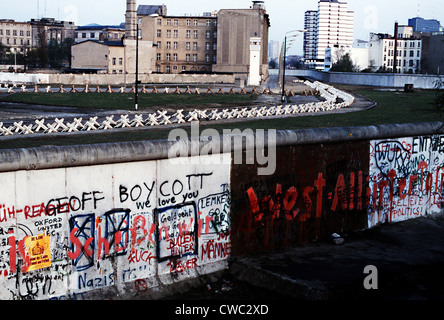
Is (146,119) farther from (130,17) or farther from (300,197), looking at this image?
(130,17)

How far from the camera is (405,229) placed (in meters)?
12.9

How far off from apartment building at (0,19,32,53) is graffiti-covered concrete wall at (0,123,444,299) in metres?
191

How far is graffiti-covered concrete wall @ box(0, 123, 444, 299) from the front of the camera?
780 cm

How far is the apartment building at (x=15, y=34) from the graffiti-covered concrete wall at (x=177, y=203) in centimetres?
19124

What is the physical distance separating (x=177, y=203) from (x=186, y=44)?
129198 mm

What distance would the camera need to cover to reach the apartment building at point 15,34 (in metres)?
189

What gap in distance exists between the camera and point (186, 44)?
135 metres

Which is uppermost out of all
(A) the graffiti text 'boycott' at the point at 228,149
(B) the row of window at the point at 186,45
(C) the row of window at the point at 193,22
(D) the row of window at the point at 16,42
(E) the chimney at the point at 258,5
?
(E) the chimney at the point at 258,5

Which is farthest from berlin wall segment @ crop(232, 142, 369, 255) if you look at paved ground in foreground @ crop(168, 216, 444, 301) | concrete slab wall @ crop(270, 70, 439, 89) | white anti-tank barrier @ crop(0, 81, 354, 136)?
concrete slab wall @ crop(270, 70, 439, 89)

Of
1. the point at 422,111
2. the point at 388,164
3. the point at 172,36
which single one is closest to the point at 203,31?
the point at 172,36

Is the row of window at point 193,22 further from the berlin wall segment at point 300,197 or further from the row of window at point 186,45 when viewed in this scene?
the berlin wall segment at point 300,197

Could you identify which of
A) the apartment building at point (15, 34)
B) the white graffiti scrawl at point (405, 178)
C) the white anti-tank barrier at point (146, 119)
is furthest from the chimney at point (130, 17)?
the white graffiti scrawl at point (405, 178)

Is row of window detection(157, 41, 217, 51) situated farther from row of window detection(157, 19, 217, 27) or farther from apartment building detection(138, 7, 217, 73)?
row of window detection(157, 19, 217, 27)

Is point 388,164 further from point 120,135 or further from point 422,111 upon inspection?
point 422,111
